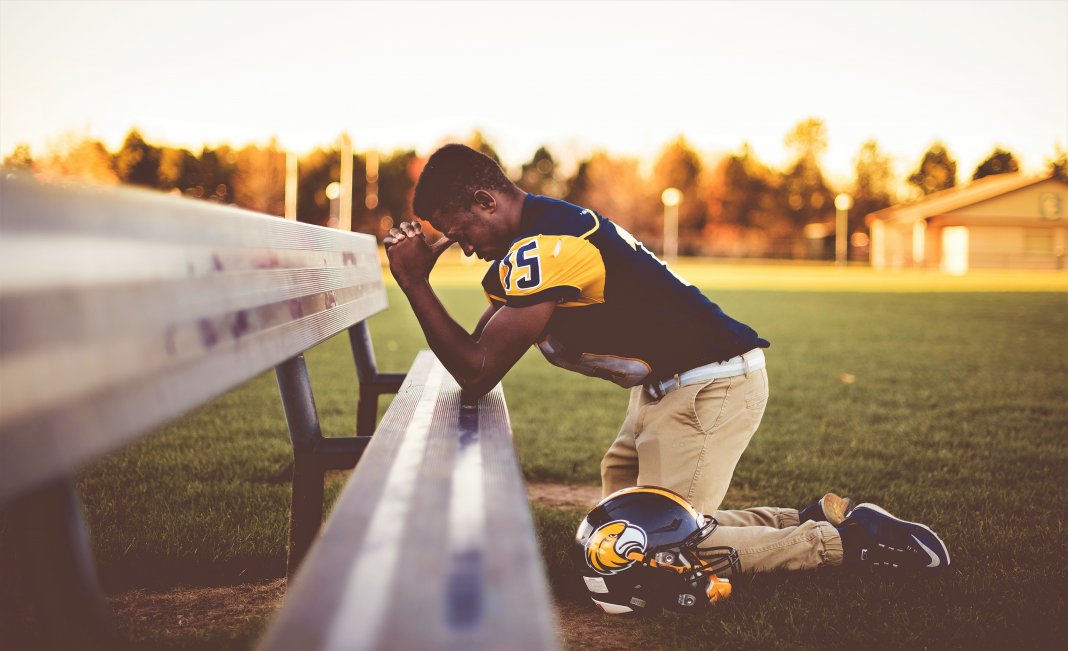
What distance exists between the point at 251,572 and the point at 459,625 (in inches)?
96.4

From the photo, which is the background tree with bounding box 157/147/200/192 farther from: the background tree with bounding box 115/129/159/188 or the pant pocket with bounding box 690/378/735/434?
the pant pocket with bounding box 690/378/735/434

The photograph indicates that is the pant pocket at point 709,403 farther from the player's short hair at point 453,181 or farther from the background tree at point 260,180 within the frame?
the background tree at point 260,180

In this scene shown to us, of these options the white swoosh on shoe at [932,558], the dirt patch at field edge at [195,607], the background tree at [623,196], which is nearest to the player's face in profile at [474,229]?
the dirt patch at field edge at [195,607]

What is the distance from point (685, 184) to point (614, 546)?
85.1 meters

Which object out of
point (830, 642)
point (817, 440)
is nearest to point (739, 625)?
point (830, 642)

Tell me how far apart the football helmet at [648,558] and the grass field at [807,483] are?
96 mm

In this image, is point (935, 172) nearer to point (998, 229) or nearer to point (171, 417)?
point (998, 229)

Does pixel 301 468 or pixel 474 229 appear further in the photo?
pixel 474 229

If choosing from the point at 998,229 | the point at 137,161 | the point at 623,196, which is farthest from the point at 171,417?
the point at 623,196

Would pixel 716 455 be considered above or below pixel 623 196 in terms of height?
below

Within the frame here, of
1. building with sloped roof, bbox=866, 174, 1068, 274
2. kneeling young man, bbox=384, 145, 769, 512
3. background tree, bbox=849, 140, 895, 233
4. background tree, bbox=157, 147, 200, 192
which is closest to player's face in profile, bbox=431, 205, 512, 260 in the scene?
kneeling young man, bbox=384, 145, 769, 512

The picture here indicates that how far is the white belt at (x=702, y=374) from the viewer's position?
311 cm

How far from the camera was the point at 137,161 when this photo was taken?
5138 cm

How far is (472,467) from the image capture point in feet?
5.62
